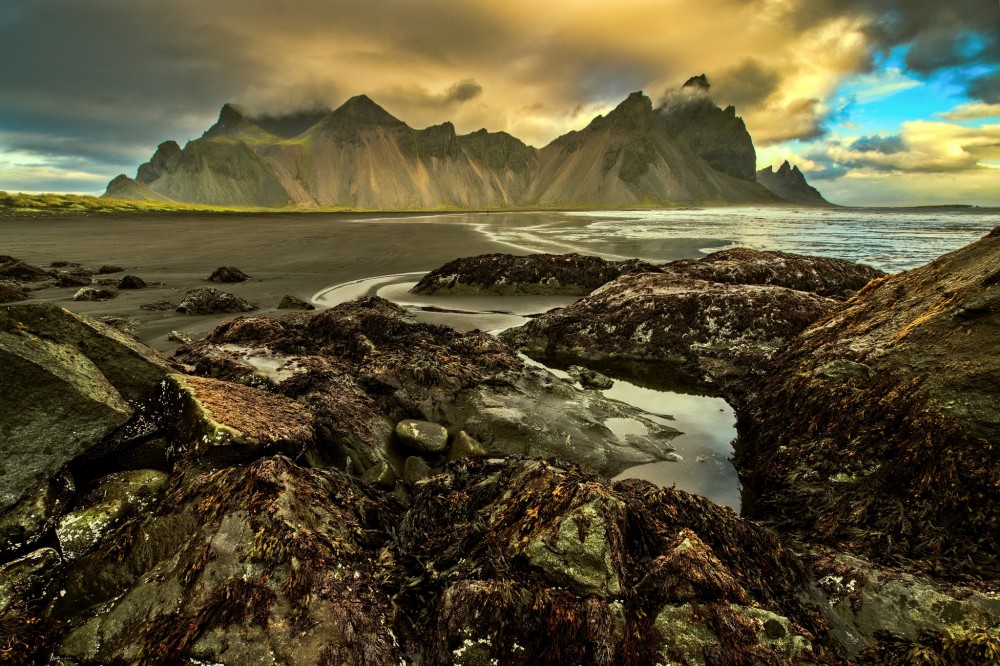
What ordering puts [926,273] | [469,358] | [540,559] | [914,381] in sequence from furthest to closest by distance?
[469,358] → [926,273] → [914,381] → [540,559]

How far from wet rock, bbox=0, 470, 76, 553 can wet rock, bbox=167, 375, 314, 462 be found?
698 mm

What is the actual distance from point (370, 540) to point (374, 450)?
151cm

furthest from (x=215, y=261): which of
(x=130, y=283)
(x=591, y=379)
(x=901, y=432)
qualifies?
(x=901, y=432)

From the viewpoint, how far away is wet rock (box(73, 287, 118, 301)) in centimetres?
1138

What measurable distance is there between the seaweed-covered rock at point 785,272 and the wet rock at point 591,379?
4.40 meters

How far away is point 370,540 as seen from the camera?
2.89m

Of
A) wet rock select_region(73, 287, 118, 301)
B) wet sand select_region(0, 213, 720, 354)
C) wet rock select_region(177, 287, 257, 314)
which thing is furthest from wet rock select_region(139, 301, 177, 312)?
wet rock select_region(73, 287, 118, 301)

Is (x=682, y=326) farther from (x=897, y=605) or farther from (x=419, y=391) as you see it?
(x=897, y=605)

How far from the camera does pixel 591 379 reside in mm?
6613

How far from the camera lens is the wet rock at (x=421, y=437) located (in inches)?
179

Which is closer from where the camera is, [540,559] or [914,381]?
[540,559]

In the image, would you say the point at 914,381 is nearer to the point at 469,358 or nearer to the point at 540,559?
the point at 540,559

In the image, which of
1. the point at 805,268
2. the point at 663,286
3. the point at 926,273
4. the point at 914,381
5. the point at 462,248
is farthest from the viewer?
the point at 462,248

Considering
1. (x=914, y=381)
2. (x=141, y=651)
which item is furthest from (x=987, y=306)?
(x=141, y=651)
